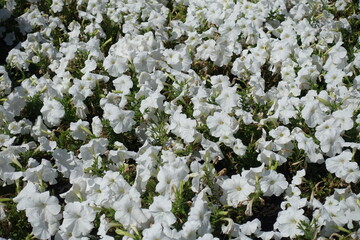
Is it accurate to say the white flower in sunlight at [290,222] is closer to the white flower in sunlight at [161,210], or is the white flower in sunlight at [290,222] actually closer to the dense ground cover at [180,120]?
the dense ground cover at [180,120]

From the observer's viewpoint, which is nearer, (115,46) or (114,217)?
(114,217)

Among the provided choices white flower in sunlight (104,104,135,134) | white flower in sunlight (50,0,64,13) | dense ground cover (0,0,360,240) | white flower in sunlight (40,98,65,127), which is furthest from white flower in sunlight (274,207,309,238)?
white flower in sunlight (50,0,64,13)

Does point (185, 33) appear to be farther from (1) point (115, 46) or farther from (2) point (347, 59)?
(2) point (347, 59)

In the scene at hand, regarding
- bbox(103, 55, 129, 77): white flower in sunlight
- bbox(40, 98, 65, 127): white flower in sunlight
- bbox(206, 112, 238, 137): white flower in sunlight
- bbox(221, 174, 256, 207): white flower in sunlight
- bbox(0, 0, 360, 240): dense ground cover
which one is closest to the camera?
bbox(0, 0, 360, 240): dense ground cover

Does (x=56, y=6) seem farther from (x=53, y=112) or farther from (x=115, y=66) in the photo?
(x=53, y=112)

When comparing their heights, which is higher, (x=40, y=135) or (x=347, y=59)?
(x=347, y=59)

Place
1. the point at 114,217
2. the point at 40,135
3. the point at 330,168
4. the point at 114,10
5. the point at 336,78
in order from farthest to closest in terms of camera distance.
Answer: the point at 114,10, the point at 336,78, the point at 40,135, the point at 330,168, the point at 114,217

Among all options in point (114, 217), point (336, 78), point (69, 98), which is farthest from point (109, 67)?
point (336, 78)

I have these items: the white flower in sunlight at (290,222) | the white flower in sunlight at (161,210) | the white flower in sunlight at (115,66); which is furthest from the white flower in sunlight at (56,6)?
the white flower in sunlight at (290,222)

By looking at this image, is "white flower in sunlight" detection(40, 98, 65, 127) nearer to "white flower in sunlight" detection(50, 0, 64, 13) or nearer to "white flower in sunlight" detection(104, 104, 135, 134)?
"white flower in sunlight" detection(104, 104, 135, 134)
